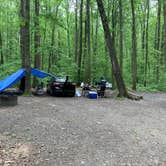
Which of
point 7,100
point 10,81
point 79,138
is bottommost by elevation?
point 79,138

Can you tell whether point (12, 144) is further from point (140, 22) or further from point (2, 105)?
point (140, 22)

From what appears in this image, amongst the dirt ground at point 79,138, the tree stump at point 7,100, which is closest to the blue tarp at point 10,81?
the tree stump at point 7,100

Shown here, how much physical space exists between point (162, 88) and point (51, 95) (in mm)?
11972

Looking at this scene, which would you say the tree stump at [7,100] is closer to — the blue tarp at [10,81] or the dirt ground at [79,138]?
the dirt ground at [79,138]

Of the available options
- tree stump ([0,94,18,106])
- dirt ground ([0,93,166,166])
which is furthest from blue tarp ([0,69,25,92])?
dirt ground ([0,93,166,166])

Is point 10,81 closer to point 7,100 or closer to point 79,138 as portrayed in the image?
point 7,100

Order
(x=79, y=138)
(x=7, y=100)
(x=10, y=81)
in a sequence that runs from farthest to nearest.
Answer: (x=10, y=81), (x=7, y=100), (x=79, y=138)

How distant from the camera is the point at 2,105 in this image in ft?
33.6

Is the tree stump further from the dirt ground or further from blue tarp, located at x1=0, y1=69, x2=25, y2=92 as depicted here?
blue tarp, located at x1=0, y1=69, x2=25, y2=92

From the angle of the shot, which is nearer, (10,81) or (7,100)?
(7,100)

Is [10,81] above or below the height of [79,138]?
above

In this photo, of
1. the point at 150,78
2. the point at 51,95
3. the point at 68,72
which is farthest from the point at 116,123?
the point at 150,78

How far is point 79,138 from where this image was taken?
6090mm

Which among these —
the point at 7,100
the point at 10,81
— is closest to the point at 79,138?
the point at 7,100
